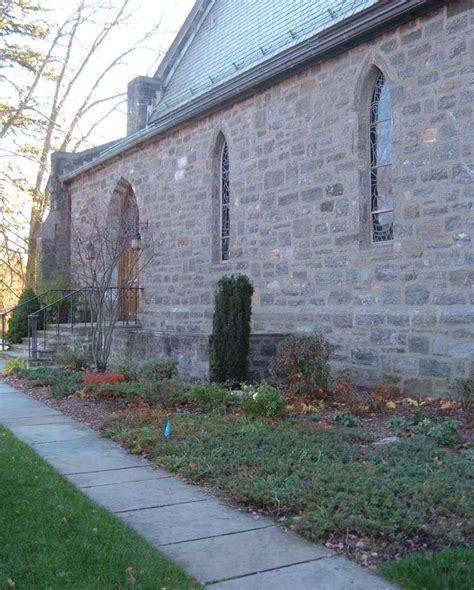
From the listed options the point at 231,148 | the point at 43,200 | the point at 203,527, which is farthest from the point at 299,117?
the point at 43,200

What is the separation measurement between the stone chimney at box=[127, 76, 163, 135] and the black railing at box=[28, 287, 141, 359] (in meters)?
4.95

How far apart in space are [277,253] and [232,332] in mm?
2265

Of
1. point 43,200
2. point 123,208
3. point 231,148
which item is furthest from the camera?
point 43,200

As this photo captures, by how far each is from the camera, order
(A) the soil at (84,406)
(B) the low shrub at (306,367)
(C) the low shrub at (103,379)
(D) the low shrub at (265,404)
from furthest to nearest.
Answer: (C) the low shrub at (103,379) < (B) the low shrub at (306,367) < (A) the soil at (84,406) < (D) the low shrub at (265,404)

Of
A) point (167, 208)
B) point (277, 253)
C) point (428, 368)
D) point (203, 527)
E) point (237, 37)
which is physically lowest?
point (203, 527)

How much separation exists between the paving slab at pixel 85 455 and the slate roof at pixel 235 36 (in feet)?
25.3

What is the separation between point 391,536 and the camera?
4020 millimetres

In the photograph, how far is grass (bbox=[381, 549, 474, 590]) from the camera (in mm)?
3402

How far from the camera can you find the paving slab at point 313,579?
11.4 feet

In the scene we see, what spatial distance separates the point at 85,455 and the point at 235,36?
11.9 m

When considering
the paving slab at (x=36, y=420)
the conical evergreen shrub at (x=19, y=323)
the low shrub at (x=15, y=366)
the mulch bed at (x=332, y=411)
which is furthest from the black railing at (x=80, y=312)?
the paving slab at (x=36, y=420)

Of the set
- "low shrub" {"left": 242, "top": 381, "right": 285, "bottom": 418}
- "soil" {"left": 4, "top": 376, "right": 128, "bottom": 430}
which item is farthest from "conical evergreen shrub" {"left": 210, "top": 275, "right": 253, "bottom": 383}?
"low shrub" {"left": 242, "top": 381, "right": 285, "bottom": 418}

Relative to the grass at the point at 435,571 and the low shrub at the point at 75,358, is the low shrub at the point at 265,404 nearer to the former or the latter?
the grass at the point at 435,571

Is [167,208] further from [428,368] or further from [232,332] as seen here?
[428,368]
